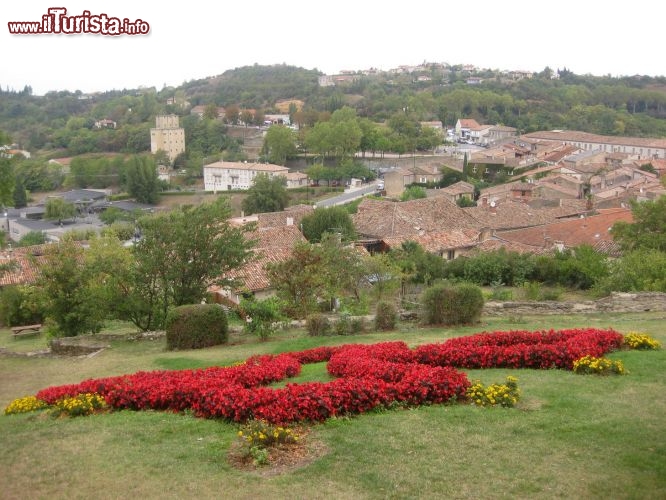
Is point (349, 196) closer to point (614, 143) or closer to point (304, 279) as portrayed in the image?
point (614, 143)

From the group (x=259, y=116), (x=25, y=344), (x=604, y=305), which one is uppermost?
(x=259, y=116)

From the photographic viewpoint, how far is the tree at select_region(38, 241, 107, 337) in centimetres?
1750

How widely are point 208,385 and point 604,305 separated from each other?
10851 millimetres

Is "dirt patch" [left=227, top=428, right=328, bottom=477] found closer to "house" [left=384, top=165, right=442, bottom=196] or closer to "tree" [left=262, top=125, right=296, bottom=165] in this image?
"house" [left=384, top=165, right=442, bottom=196]

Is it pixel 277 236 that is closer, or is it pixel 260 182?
pixel 277 236

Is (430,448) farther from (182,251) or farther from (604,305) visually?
(182,251)

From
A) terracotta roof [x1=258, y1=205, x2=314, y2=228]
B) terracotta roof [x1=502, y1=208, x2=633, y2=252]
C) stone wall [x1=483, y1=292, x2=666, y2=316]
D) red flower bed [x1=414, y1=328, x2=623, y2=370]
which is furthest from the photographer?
terracotta roof [x1=258, y1=205, x2=314, y2=228]

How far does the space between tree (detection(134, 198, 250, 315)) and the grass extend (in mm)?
8736

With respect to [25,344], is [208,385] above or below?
above

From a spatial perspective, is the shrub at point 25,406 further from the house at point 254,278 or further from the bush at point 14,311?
the bush at point 14,311

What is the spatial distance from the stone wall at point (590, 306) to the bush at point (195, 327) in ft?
20.9

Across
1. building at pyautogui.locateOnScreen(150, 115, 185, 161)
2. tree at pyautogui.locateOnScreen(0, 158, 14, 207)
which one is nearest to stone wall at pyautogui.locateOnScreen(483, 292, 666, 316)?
tree at pyautogui.locateOnScreen(0, 158, 14, 207)

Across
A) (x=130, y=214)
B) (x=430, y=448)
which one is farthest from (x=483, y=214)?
(x=130, y=214)

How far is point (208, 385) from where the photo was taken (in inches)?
364
